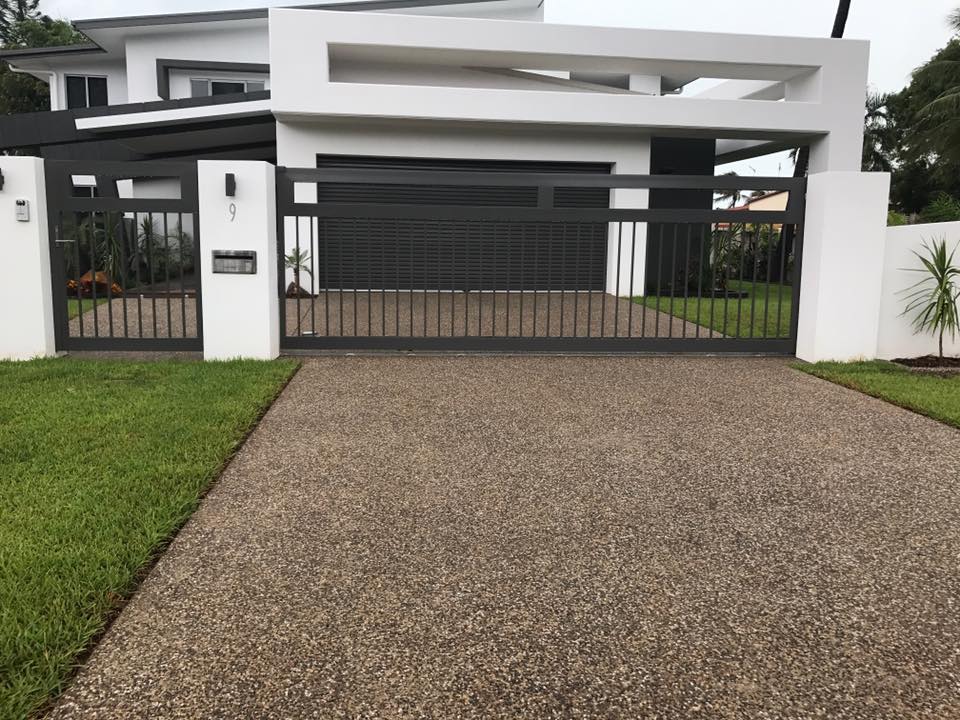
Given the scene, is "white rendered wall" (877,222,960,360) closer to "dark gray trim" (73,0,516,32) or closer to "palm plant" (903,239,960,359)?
"palm plant" (903,239,960,359)

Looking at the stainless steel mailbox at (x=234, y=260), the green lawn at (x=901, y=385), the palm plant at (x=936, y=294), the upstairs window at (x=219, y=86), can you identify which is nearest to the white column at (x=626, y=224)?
the palm plant at (x=936, y=294)

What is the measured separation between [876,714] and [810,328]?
735cm

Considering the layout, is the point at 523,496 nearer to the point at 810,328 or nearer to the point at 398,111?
the point at 810,328

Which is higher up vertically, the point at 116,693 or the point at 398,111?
the point at 398,111

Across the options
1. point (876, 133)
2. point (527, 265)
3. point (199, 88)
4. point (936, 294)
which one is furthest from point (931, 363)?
point (876, 133)

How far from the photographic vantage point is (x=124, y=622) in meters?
2.92

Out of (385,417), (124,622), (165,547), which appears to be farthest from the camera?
(385,417)

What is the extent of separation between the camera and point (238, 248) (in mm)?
8445

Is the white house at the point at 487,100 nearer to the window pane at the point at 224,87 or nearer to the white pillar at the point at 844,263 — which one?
the window pane at the point at 224,87

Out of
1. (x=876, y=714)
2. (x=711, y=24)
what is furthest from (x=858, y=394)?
(x=711, y=24)

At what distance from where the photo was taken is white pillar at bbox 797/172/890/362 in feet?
28.8

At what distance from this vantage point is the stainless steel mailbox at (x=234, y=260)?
8445mm

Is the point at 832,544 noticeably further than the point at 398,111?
No

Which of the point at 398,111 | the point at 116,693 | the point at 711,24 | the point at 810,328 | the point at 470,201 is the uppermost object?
the point at 711,24
